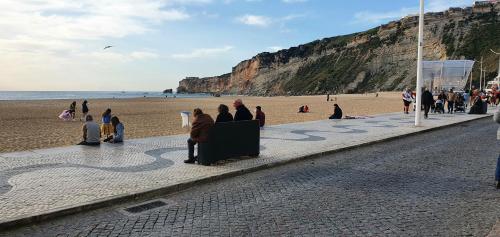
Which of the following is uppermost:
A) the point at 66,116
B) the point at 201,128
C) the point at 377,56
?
the point at 377,56

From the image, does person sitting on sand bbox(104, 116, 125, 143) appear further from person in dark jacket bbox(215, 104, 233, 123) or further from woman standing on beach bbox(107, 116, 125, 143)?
person in dark jacket bbox(215, 104, 233, 123)

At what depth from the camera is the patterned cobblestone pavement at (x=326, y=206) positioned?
5.32 m

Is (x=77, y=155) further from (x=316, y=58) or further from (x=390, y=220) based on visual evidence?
(x=316, y=58)

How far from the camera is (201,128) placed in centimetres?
920

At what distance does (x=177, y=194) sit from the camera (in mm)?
7238

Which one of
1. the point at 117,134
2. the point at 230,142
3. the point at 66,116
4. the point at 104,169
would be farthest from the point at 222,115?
the point at 66,116

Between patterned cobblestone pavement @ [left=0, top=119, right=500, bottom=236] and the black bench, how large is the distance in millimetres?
1045

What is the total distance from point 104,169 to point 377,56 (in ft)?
415

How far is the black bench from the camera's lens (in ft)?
30.7

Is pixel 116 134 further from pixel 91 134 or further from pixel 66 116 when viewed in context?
pixel 66 116

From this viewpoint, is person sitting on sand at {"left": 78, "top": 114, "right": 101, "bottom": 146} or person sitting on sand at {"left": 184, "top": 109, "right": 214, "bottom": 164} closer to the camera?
person sitting on sand at {"left": 184, "top": 109, "right": 214, "bottom": 164}

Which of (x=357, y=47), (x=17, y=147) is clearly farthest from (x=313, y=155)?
(x=357, y=47)

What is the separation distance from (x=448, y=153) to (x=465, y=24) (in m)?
123

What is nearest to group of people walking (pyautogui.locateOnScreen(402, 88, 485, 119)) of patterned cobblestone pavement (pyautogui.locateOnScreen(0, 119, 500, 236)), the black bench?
patterned cobblestone pavement (pyautogui.locateOnScreen(0, 119, 500, 236))
